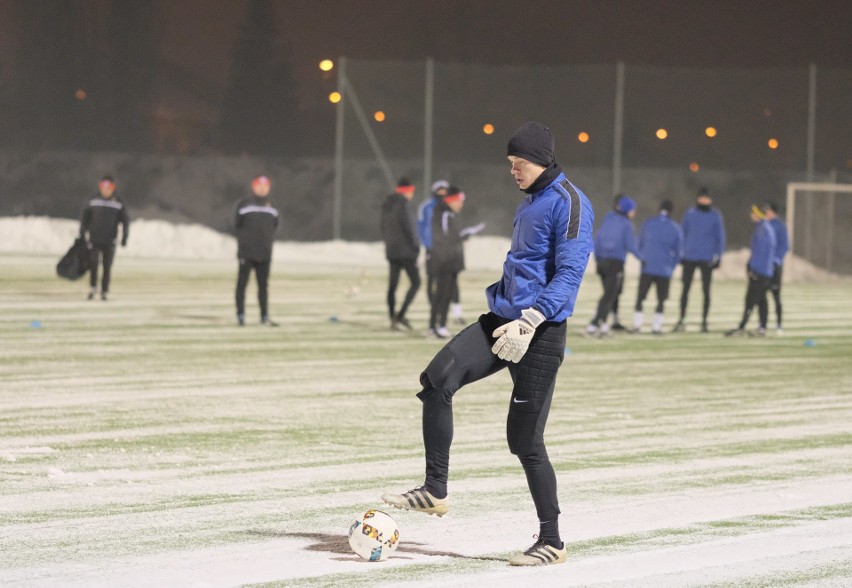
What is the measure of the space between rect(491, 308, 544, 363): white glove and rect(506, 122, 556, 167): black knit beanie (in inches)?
28.8

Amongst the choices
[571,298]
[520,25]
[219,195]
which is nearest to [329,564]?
[571,298]

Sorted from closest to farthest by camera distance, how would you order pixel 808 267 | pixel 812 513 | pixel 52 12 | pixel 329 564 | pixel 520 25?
1. pixel 329 564
2. pixel 812 513
3. pixel 808 267
4. pixel 520 25
5. pixel 52 12

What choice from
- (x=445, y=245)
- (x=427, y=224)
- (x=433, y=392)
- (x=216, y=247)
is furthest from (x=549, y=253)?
(x=216, y=247)

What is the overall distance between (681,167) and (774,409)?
2994 centimetres

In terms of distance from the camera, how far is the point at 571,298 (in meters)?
7.80

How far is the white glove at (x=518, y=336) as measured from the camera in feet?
25.0

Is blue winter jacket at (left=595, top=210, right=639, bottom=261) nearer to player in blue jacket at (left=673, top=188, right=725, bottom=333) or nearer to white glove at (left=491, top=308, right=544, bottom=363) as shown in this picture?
player in blue jacket at (left=673, top=188, right=725, bottom=333)

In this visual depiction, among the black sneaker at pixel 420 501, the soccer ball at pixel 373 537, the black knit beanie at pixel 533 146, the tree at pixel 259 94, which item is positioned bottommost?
the soccer ball at pixel 373 537

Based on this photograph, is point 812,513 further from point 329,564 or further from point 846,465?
point 329,564

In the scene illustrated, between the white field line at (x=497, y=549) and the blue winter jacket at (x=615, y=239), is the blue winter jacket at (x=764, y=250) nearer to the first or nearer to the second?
the blue winter jacket at (x=615, y=239)

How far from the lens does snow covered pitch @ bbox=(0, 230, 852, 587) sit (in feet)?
25.7

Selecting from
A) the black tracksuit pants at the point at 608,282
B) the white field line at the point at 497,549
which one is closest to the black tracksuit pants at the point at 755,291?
the black tracksuit pants at the point at 608,282

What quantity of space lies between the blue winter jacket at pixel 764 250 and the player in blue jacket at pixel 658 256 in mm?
1096

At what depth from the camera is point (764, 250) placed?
24.0 m
